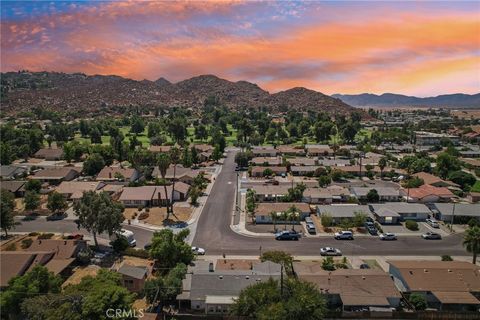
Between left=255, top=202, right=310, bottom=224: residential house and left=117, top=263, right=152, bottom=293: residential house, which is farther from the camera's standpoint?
left=255, top=202, right=310, bottom=224: residential house

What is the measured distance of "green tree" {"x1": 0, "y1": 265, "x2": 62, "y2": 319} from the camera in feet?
88.4

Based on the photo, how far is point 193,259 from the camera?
38.1 m

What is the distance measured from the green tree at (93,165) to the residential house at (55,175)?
259 centimetres

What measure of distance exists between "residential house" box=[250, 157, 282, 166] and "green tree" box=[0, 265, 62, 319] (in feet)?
211

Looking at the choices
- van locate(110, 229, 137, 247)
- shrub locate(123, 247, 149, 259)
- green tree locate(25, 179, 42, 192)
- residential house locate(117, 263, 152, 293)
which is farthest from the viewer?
green tree locate(25, 179, 42, 192)

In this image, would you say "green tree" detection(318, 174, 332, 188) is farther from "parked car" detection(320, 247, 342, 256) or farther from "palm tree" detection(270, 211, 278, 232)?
"parked car" detection(320, 247, 342, 256)

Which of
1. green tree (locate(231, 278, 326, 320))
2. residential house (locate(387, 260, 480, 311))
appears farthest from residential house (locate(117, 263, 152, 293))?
residential house (locate(387, 260, 480, 311))

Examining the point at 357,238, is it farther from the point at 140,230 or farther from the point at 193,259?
the point at 140,230

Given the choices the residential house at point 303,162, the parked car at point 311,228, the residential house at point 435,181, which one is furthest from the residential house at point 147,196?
the residential house at point 435,181

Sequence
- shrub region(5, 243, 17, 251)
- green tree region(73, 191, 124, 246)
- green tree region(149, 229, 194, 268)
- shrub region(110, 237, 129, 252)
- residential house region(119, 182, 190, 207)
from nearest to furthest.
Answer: green tree region(149, 229, 194, 268), green tree region(73, 191, 124, 246), shrub region(5, 243, 17, 251), shrub region(110, 237, 129, 252), residential house region(119, 182, 190, 207)

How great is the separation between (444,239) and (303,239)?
1906cm

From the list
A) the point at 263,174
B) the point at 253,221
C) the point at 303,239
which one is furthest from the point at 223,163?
the point at 303,239

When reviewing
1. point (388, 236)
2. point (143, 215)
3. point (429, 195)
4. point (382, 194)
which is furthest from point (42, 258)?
point (429, 195)

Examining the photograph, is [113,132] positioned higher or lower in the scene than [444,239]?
higher
